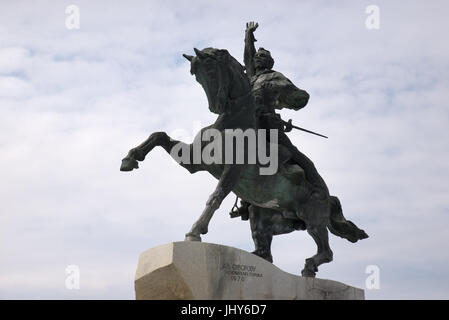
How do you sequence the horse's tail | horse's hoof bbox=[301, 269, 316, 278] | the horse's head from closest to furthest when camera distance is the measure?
the horse's head < horse's hoof bbox=[301, 269, 316, 278] < the horse's tail

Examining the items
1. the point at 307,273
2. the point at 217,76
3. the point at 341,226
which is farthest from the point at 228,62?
the point at 341,226

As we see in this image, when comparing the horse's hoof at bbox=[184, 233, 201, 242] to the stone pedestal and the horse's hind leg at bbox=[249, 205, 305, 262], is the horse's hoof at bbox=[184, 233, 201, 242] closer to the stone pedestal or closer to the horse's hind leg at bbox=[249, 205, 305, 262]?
the stone pedestal

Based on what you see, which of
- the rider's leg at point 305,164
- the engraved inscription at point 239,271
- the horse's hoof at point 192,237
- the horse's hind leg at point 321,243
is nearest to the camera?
the engraved inscription at point 239,271

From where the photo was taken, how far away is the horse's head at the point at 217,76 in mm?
9484

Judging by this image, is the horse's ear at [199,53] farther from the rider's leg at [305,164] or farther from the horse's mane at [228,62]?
the rider's leg at [305,164]

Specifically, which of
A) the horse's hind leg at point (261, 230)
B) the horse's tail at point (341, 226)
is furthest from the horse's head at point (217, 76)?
the horse's tail at point (341, 226)

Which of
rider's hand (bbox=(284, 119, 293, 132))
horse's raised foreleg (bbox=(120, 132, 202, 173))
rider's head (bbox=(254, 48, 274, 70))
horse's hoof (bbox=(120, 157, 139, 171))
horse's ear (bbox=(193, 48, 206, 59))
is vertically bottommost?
horse's hoof (bbox=(120, 157, 139, 171))

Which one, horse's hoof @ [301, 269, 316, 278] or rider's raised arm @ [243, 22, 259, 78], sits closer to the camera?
horse's hoof @ [301, 269, 316, 278]

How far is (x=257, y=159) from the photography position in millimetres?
9977

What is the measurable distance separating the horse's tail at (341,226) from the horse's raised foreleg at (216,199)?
241 cm

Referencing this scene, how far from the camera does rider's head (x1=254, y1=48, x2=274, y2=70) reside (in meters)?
11.2

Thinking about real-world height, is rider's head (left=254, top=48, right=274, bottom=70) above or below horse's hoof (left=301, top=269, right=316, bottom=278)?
above

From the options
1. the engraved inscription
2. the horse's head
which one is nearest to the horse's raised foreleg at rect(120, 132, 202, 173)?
the horse's head

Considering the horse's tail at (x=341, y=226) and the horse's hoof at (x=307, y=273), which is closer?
the horse's hoof at (x=307, y=273)
